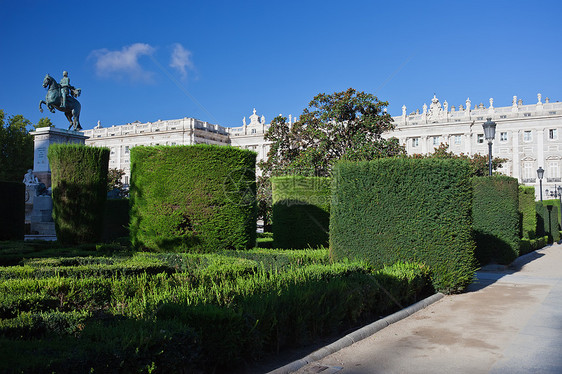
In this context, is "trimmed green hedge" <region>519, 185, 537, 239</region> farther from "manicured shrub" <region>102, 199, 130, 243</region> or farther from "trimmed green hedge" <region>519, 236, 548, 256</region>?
"manicured shrub" <region>102, 199, 130, 243</region>

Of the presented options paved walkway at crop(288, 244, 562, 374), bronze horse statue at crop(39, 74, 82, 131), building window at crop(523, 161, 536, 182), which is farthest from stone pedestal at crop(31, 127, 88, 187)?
building window at crop(523, 161, 536, 182)

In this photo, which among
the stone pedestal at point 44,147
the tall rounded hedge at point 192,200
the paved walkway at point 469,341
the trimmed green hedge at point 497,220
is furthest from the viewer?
the stone pedestal at point 44,147

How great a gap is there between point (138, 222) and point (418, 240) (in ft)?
23.2

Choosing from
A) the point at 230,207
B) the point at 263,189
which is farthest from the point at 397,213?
the point at 263,189

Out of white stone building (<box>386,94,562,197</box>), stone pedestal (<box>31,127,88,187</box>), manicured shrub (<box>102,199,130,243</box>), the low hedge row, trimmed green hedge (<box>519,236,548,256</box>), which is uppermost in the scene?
white stone building (<box>386,94,562,197</box>)

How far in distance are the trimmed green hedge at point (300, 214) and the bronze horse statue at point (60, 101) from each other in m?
11.4

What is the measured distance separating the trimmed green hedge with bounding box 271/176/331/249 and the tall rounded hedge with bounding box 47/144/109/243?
586 centimetres

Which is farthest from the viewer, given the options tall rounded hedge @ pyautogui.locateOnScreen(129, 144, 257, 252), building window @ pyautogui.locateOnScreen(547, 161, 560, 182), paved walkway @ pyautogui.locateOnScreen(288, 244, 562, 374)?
building window @ pyautogui.locateOnScreen(547, 161, 560, 182)

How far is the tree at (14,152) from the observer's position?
45772mm

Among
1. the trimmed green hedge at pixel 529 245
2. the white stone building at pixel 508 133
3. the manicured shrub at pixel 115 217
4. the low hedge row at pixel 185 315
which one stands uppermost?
the white stone building at pixel 508 133

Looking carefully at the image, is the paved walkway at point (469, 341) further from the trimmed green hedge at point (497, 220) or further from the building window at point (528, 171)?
the building window at point (528, 171)

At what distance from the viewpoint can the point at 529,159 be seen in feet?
226

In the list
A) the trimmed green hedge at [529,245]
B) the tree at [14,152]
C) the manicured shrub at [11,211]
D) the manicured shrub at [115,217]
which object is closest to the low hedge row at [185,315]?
the manicured shrub at [11,211]

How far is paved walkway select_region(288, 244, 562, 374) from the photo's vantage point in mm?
4969
